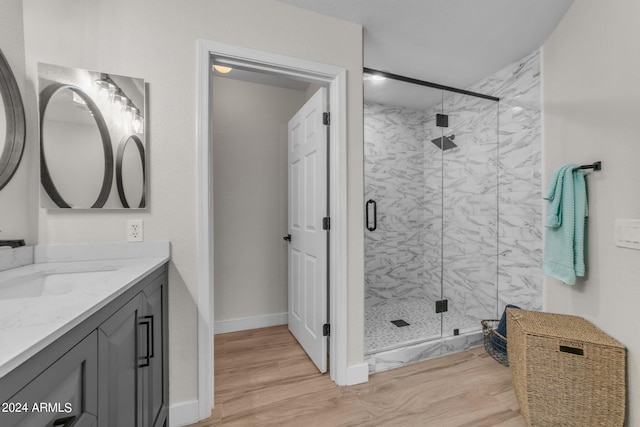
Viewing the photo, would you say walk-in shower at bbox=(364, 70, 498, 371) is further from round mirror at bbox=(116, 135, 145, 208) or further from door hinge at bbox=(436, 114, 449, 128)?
round mirror at bbox=(116, 135, 145, 208)

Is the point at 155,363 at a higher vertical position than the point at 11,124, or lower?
lower

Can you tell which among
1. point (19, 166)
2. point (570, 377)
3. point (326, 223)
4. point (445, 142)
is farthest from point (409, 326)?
point (19, 166)

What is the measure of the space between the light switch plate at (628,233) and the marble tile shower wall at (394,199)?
196 cm

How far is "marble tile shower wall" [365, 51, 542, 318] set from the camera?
7.43ft

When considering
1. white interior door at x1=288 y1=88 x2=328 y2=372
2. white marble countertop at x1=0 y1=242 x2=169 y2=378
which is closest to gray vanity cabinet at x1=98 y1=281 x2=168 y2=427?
white marble countertop at x1=0 y1=242 x2=169 y2=378

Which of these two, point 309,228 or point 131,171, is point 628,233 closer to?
point 309,228

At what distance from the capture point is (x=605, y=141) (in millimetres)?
1476

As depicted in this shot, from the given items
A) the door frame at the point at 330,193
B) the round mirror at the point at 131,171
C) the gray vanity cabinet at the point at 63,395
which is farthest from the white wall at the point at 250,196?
the gray vanity cabinet at the point at 63,395

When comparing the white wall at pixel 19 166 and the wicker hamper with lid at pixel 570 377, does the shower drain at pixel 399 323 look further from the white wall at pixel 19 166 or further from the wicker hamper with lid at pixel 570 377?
the white wall at pixel 19 166

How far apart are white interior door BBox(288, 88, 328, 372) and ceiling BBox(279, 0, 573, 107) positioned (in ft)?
1.85

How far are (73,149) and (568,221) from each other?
2.69 metres

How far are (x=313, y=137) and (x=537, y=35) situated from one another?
5.92 ft

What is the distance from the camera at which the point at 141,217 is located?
1408 millimetres

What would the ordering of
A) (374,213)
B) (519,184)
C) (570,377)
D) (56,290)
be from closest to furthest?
1. (56,290)
2. (570,377)
3. (519,184)
4. (374,213)
